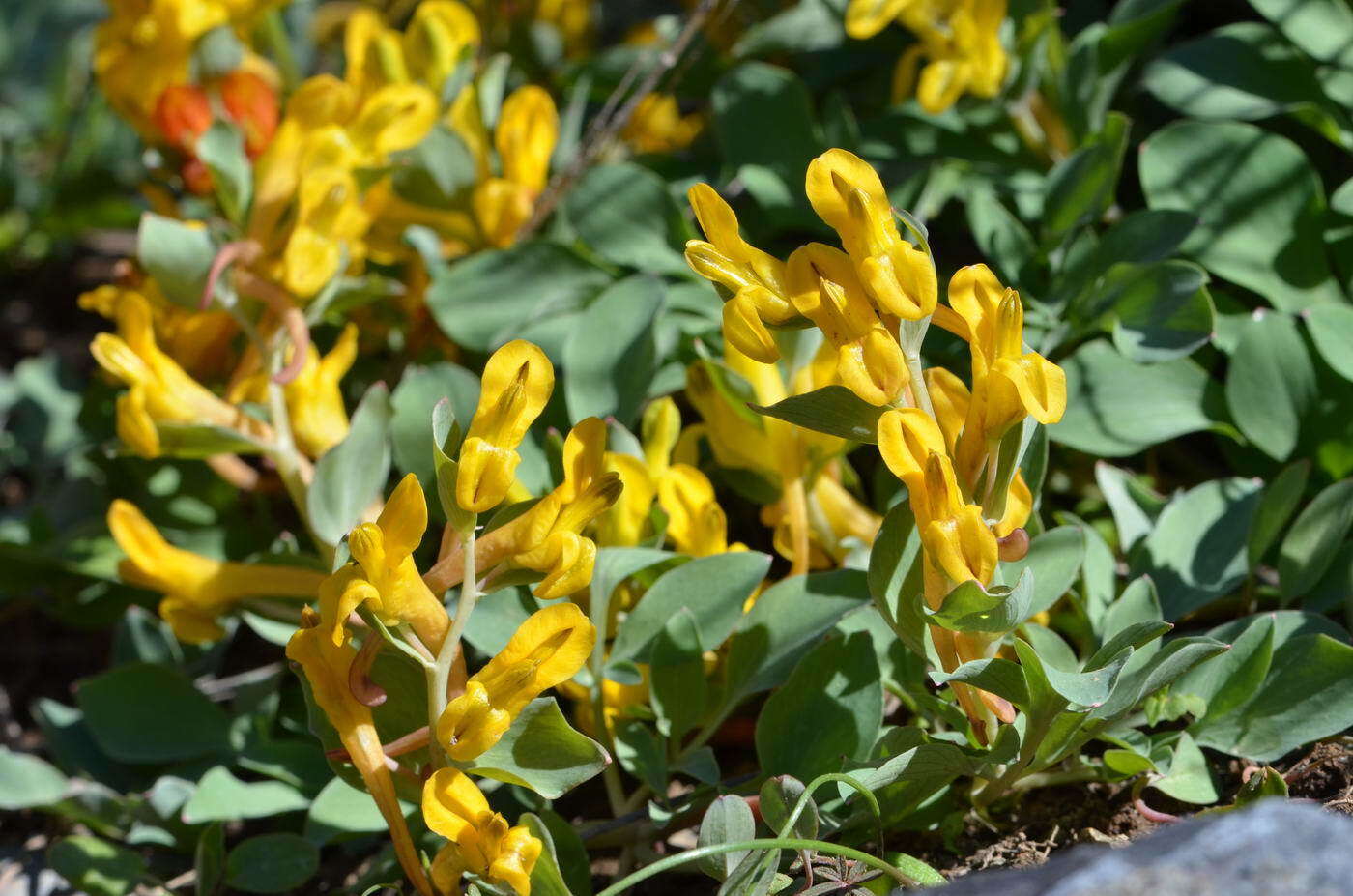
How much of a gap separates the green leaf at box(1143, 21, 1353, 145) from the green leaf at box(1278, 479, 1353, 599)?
47cm

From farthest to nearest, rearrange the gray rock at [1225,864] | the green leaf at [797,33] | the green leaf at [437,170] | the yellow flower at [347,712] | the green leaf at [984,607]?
the green leaf at [797,33]
the green leaf at [437,170]
the yellow flower at [347,712]
the green leaf at [984,607]
the gray rock at [1225,864]

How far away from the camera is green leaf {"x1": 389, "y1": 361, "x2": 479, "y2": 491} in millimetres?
1164

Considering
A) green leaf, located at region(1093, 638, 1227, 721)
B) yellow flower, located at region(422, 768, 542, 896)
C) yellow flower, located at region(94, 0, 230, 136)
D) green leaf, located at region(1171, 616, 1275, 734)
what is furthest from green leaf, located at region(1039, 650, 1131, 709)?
yellow flower, located at region(94, 0, 230, 136)

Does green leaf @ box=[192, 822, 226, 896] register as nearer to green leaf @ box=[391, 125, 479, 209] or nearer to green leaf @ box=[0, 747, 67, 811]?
green leaf @ box=[0, 747, 67, 811]

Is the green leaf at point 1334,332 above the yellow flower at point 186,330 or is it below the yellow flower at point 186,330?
above

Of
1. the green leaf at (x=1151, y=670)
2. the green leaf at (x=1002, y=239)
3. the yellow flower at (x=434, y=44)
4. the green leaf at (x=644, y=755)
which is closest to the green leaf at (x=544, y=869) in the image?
the green leaf at (x=644, y=755)

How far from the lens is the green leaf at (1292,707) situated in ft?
3.20

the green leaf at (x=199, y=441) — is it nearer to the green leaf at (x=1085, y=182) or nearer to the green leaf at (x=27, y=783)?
the green leaf at (x=27, y=783)

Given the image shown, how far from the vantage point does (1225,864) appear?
2.07 ft

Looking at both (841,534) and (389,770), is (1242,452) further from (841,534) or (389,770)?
(389,770)

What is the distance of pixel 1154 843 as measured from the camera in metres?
0.67

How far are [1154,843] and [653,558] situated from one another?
47 cm

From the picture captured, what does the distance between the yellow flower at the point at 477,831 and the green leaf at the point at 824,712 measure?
0.81ft

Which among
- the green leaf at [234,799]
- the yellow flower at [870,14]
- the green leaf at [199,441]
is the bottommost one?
the green leaf at [234,799]
